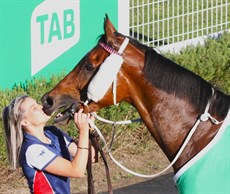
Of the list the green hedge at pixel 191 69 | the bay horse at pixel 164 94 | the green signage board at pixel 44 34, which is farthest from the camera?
the green signage board at pixel 44 34

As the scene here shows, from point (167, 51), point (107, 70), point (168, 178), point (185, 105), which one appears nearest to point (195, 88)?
point (185, 105)

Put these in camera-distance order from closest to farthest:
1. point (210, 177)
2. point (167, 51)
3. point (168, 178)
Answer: point (210, 177)
point (168, 178)
point (167, 51)

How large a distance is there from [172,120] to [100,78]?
1.58ft

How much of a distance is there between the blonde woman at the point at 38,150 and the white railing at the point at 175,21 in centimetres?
466

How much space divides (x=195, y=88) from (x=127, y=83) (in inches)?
15.5

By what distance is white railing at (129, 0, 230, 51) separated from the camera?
35.1 ft

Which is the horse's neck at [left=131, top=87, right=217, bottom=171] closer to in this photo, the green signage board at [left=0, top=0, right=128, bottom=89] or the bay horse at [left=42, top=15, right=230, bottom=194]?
the bay horse at [left=42, top=15, right=230, bottom=194]

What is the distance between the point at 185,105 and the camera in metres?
5.70

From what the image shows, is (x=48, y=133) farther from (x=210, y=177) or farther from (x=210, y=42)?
(x=210, y=42)

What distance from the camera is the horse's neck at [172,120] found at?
5676mm

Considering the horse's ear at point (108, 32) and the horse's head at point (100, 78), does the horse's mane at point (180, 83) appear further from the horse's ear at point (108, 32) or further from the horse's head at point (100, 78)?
the horse's ear at point (108, 32)

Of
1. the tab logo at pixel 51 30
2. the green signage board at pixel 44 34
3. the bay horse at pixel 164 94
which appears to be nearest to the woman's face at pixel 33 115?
the bay horse at pixel 164 94

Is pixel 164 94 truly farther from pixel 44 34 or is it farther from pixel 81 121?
pixel 44 34

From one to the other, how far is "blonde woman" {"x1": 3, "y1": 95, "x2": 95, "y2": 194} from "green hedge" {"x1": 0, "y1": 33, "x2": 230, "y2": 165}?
2569 mm
